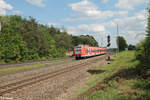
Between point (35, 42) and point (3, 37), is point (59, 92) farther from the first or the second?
point (35, 42)

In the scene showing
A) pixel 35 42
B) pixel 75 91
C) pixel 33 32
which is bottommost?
pixel 75 91

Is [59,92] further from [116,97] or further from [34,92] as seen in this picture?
[116,97]

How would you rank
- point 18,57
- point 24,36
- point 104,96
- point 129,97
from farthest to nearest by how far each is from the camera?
point 24,36 < point 18,57 < point 104,96 < point 129,97

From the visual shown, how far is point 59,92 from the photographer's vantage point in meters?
8.43

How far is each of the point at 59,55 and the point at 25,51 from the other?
17.2m

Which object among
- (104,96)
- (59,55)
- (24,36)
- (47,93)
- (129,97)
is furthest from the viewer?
(59,55)

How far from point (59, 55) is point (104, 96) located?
1734 inches

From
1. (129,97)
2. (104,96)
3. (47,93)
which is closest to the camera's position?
(129,97)

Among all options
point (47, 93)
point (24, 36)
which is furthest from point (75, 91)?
point (24, 36)

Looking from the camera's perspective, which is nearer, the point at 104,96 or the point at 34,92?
the point at 104,96

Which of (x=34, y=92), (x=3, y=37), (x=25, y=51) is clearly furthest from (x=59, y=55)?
(x=34, y=92)

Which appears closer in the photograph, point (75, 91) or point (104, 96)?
point (104, 96)

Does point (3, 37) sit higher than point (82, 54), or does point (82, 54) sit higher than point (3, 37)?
point (3, 37)

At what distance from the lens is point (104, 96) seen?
252 inches
